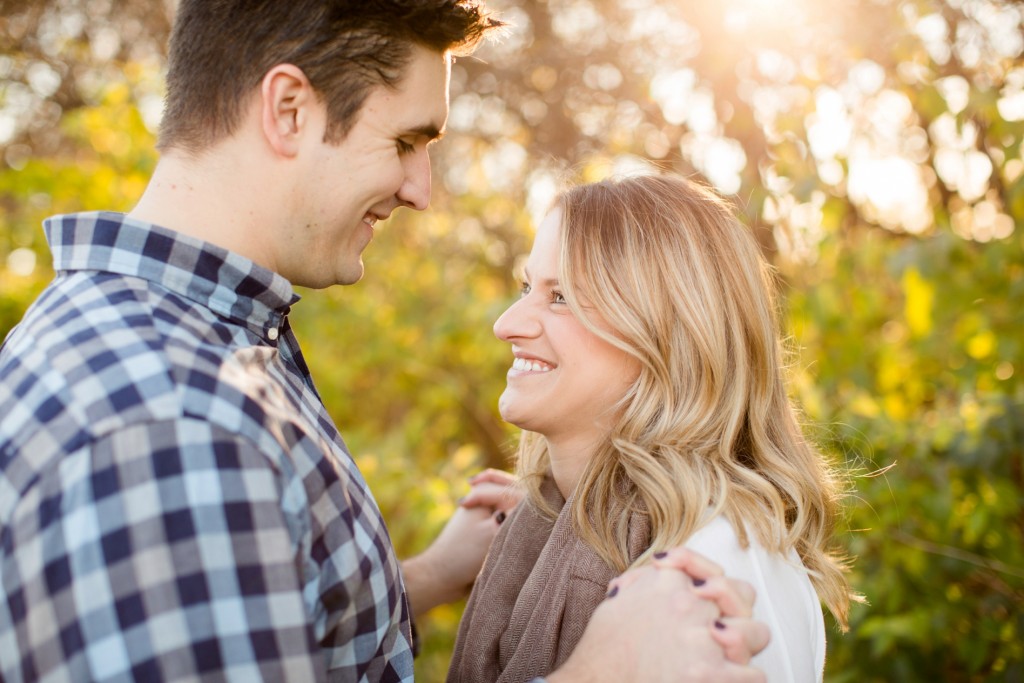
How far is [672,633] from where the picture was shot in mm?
1354

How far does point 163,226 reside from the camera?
4.72ft

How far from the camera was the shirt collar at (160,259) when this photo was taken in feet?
4.43

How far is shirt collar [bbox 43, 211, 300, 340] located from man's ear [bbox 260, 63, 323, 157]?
22 cm

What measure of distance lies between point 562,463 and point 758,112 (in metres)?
2.47

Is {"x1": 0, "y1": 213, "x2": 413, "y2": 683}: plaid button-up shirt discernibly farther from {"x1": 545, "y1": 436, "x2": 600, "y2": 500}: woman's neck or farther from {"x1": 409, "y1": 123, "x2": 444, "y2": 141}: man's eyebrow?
{"x1": 545, "y1": 436, "x2": 600, "y2": 500}: woman's neck

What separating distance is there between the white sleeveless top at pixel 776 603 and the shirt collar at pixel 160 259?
950 mm

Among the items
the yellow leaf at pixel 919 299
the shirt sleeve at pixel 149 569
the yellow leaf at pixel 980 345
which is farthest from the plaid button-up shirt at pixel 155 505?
the yellow leaf at pixel 980 345

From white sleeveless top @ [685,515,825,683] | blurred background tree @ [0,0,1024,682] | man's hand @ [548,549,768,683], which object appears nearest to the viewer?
man's hand @ [548,549,768,683]

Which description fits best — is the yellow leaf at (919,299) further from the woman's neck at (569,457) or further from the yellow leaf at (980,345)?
the woman's neck at (569,457)

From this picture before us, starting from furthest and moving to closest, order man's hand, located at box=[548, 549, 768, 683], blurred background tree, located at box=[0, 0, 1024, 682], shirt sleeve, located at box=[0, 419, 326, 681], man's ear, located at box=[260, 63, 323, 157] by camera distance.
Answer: blurred background tree, located at box=[0, 0, 1024, 682] → man's ear, located at box=[260, 63, 323, 157] → man's hand, located at box=[548, 549, 768, 683] → shirt sleeve, located at box=[0, 419, 326, 681]

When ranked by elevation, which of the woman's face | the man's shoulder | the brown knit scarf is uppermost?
the man's shoulder

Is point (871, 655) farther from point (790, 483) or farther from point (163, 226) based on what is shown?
point (163, 226)

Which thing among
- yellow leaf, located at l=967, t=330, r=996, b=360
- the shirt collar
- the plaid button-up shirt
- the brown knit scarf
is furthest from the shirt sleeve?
yellow leaf, located at l=967, t=330, r=996, b=360

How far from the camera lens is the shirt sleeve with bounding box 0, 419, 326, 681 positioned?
40.4 inches
